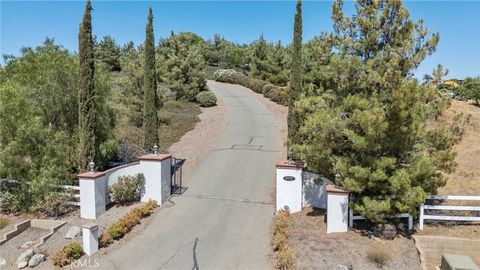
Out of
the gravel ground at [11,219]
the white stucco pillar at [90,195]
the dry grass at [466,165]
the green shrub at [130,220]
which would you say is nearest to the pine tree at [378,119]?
the dry grass at [466,165]

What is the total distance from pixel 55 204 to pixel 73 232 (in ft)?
6.18

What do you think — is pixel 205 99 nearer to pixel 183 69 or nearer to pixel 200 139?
pixel 183 69

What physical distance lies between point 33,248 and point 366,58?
10717mm

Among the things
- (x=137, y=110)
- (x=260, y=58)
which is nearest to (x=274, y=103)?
(x=260, y=58)

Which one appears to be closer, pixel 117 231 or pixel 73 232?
pixel 117 231

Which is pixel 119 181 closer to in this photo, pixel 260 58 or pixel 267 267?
pixel 267 267

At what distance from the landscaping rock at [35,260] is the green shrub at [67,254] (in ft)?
0.82

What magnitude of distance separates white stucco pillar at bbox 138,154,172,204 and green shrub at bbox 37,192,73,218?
8.33 ft

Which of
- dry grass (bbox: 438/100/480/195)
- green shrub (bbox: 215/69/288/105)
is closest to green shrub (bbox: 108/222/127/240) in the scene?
dry grass (bbox: 438/100/480/195)

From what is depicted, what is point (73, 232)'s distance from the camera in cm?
1009

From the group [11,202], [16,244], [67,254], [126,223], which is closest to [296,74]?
[126,223]

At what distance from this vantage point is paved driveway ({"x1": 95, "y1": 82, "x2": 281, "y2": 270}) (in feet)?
29.3

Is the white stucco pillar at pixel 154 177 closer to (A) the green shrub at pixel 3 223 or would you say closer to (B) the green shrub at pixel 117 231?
(B) the green shrub at pixel 117 231

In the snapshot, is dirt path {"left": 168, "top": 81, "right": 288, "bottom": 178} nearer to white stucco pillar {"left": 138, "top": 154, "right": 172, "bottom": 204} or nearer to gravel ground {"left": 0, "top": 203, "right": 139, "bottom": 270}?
white stucco pillar {"left": 138, "top": 154, "right": 172, "bottom": 204}
